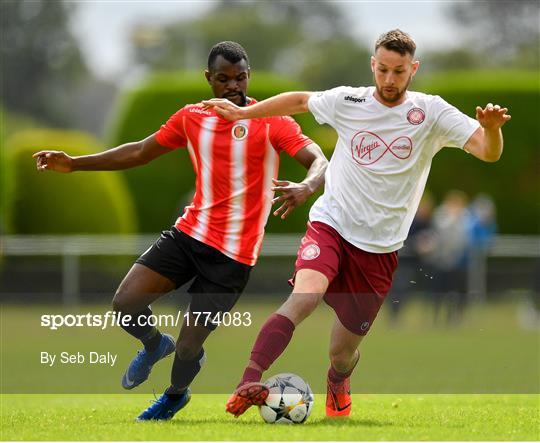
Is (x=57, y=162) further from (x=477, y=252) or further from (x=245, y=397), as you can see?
(x=477, y=252)

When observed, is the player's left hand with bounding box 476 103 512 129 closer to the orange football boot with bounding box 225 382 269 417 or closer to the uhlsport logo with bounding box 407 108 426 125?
the uhlsport logo with bounding box 407 108 426 125

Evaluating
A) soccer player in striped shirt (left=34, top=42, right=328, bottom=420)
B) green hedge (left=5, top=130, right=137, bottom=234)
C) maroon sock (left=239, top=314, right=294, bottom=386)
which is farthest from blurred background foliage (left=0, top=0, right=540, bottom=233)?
maroon sock (left=239, top=314, right=294, bottom=386)

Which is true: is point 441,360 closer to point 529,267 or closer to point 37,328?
point 37,328

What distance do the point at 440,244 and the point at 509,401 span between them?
1124cm

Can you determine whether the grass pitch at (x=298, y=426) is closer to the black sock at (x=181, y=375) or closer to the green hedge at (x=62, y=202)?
the black sock at (x=181, y=375)

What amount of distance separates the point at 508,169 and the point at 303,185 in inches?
761

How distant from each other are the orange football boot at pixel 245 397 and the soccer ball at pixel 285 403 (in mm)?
357

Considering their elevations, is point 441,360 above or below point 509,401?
below

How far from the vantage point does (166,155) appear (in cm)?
2497

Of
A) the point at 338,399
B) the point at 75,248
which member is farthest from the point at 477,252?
the point at 338,399

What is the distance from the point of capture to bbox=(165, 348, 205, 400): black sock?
339 inches

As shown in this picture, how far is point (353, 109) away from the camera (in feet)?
27.1

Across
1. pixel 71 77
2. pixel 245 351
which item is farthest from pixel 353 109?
pixel 71 77

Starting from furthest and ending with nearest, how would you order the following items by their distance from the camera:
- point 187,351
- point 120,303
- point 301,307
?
point 120,303, point 187,351, point 301,307
